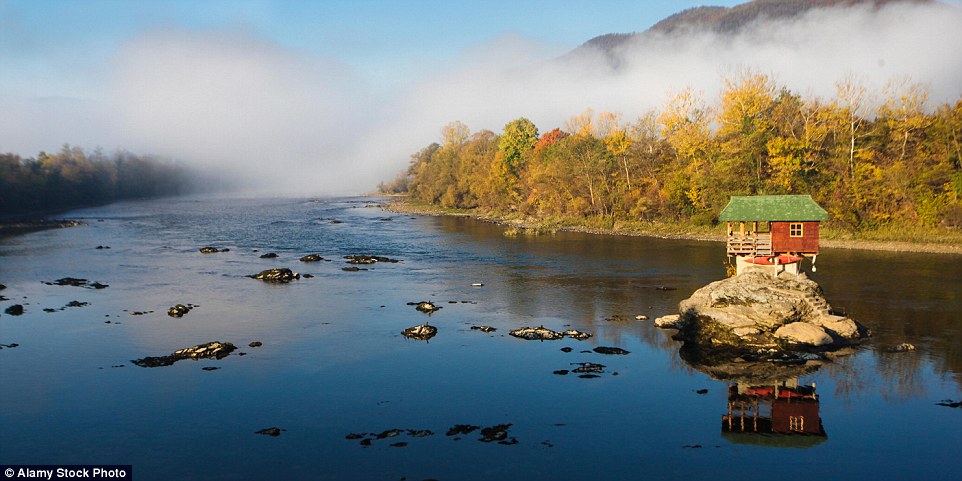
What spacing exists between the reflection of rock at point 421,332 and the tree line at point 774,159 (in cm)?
5633

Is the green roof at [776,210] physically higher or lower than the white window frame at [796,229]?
higher

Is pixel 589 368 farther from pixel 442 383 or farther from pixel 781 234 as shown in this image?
pixel 781 234

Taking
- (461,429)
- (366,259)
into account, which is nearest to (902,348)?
(461,429)

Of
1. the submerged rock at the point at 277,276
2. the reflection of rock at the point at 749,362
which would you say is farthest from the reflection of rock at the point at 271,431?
the submerged rock at the point at 277,276

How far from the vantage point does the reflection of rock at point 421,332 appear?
40.0 metres

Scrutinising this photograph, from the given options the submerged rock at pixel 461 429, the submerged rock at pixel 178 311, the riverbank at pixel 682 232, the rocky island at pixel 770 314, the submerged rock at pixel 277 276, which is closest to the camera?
the submerged rock at pixel 461 429

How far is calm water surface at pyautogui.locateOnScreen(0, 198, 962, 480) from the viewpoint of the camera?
23.7 m

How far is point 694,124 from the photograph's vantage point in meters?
95.6

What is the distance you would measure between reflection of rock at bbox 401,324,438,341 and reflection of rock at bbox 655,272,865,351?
1517cm

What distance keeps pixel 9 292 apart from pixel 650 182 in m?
80.5

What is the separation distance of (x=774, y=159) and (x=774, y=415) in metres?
62.2

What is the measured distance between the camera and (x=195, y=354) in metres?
35.8

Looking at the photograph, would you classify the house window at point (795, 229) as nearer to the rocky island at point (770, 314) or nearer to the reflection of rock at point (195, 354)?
the rocky island at point (770, 314)

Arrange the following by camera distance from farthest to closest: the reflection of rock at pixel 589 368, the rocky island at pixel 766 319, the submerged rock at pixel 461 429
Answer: the rocky island at pixel 766 319 < the reflection of rock at pixel 589 368 < the submerged rock at pixel 461 429
